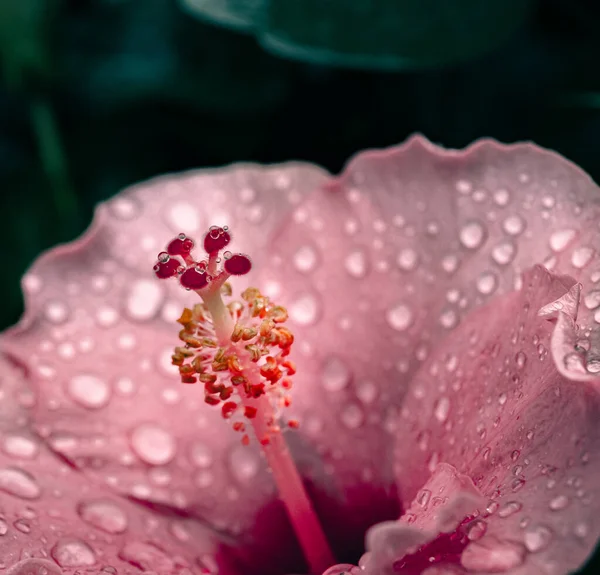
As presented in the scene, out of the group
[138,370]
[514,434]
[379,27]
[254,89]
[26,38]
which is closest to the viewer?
[514,434]

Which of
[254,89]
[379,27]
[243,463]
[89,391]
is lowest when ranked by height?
[243,463]

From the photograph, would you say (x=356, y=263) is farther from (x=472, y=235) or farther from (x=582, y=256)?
(x=582, y=256)

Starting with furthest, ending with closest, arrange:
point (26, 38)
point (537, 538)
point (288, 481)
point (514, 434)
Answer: point (26, 38)
point (288, 481)
point (514, 434)
point (537, 538)

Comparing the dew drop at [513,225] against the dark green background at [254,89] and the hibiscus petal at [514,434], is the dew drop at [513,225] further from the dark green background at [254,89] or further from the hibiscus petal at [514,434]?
the dark green background at [254,89]

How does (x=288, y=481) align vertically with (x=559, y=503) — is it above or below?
below

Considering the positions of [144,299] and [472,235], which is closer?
[472,235]

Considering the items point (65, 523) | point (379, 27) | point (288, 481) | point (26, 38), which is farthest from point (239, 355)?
point (26, 38)
